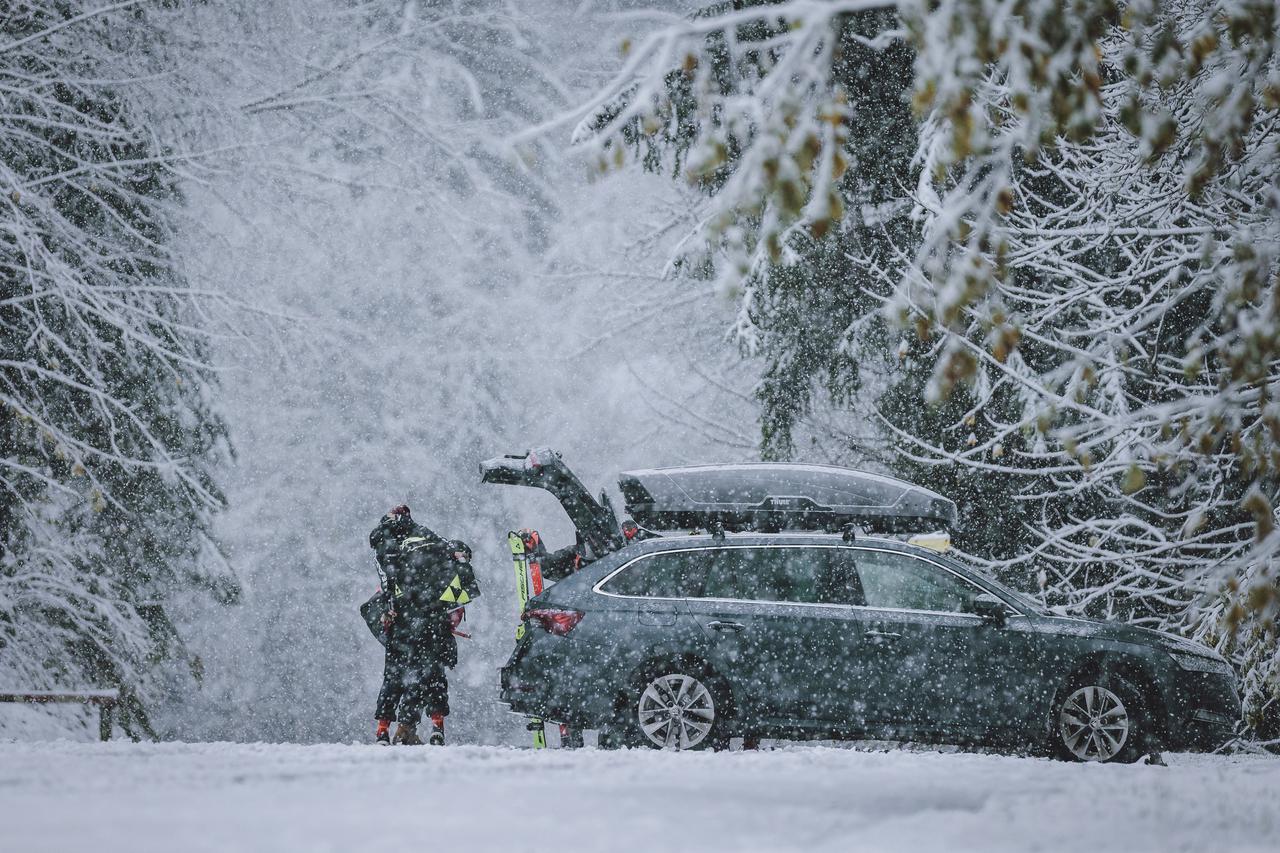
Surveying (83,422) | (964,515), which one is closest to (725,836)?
(964,515)

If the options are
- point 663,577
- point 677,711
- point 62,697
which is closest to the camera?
point 677,711

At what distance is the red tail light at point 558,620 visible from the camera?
27.7 ft

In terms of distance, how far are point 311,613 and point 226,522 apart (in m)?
2.69

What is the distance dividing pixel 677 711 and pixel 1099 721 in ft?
9.04

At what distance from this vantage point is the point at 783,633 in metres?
8.42

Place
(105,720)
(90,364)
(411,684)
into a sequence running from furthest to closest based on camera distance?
(90,364)
(105,720)
(411,684)

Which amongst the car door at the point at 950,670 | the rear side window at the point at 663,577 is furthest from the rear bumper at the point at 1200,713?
the rear side window at the point at 663,577

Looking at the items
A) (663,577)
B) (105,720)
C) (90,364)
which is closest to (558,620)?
(663,577)

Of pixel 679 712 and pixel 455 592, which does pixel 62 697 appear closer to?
pixel 455 592

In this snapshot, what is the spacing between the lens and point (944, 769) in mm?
6328

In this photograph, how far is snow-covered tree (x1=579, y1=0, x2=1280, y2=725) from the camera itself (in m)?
3.81

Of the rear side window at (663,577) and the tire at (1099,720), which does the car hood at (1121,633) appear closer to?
the tire at (1099,720)

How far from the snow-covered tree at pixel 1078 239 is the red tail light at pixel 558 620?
2624 mm

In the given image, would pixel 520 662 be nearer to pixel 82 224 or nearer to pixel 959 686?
pixel 959 686
